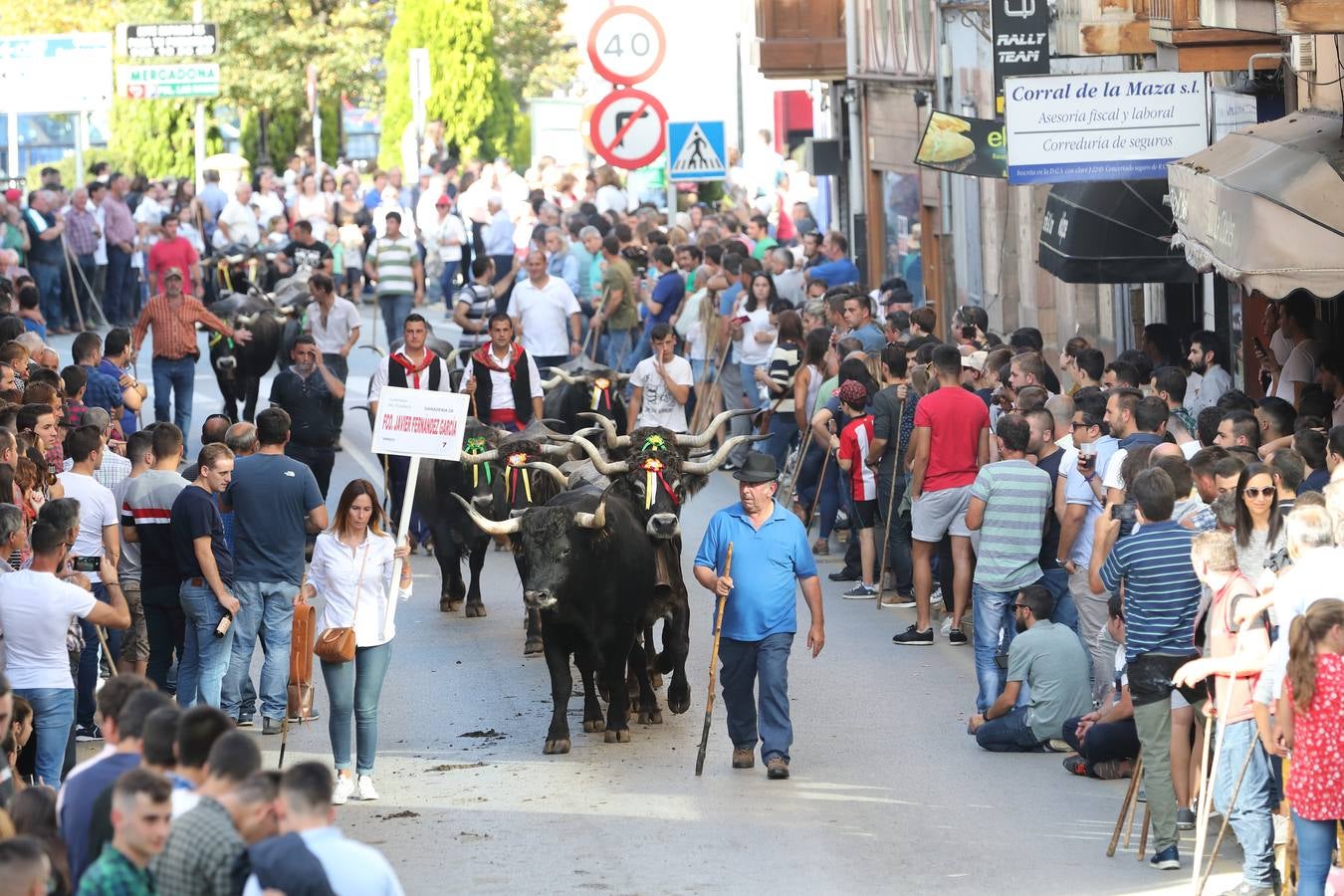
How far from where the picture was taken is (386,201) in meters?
35.5

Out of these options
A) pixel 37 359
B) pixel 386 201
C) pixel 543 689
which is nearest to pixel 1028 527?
pixel 543 689

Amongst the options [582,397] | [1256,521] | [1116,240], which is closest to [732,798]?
[1256,521]

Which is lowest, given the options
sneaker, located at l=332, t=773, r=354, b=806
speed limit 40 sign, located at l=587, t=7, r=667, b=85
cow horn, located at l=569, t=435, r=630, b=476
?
sneaker, located at l=332, t=773, r=354, b=806

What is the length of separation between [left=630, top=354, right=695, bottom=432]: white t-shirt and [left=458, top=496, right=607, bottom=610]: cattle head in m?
5.20

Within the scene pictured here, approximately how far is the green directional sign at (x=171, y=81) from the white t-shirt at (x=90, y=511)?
36697 mm

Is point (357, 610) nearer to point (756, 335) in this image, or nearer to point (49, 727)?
point (49, 727)

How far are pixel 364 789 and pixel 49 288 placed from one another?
2327cm

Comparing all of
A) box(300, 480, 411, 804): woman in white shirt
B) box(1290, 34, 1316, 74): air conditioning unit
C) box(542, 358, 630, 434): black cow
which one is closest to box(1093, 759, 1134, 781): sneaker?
box(300, 480, 411, 804): woman in white shirt

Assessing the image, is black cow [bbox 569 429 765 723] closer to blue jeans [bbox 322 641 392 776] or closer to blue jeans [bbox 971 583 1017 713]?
blue jeans [bbox 971 583 1017 713]

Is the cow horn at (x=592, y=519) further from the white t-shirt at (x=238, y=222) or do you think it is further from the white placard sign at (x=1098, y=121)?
the white t-shirt at (x=238, y=222)

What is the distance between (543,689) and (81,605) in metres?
4.36

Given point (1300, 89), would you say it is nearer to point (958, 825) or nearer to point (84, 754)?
point (958, 825)

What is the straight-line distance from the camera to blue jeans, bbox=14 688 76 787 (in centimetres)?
1027

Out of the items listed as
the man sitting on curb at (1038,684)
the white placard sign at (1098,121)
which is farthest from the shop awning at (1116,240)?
the man sitting on curb at (1038,684)
